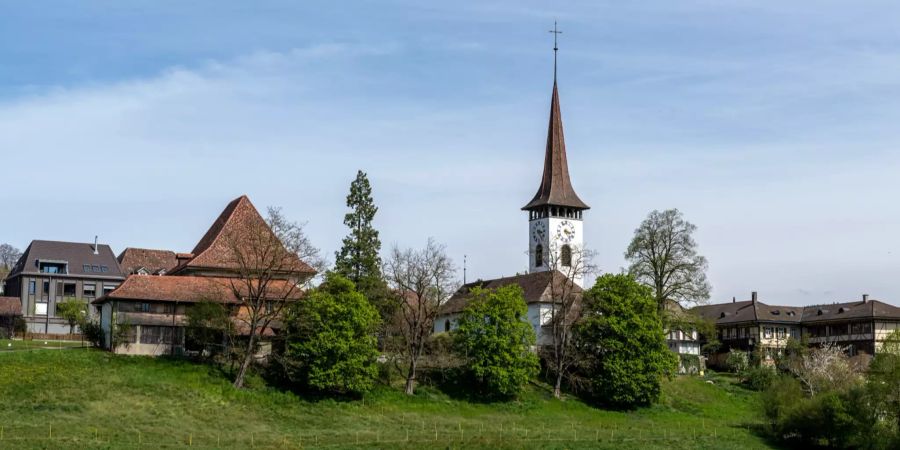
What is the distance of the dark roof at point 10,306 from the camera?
100438 mm

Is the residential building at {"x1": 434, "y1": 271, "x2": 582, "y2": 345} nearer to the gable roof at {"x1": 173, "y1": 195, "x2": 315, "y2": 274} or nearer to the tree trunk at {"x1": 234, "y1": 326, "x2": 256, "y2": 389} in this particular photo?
the gable roof at {"x1": 173, "y1": 195, "x2": 315, "y2": 274}

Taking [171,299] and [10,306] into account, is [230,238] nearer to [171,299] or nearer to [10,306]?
[171,299]

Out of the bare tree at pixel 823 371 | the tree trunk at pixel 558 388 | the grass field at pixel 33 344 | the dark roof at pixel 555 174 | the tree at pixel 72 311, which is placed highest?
the dark roof at pixel 555 174

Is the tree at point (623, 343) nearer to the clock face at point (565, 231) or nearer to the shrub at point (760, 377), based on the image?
the shrub at point (760, 377)

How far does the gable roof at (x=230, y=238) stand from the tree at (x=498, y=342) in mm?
11249

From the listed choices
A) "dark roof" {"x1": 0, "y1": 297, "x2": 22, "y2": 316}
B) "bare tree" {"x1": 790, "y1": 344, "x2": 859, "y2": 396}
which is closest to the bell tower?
"bare tree" {"x1": 790, "y1": 344, "x2": 859, "y2": 396}

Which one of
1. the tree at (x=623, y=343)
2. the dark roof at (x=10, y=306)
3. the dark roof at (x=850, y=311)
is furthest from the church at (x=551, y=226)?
the dark roof at (x=10, y=306)

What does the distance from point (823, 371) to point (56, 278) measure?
67.2 m

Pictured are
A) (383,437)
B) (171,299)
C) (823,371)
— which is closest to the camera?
(383,437)

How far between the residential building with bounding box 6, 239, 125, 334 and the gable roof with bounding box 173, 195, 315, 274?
71.2ft

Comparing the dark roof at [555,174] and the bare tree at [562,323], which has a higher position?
the dark roof at [555,174]

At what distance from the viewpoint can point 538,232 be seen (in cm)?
10275

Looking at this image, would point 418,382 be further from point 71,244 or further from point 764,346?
point 71,244

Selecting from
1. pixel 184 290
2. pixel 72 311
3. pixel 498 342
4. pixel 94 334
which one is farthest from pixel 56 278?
pixel 498 342
